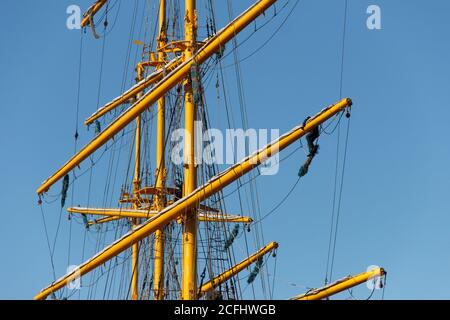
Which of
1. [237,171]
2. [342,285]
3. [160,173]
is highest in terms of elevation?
[160,173]

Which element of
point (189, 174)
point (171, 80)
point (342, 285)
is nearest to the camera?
point (189, 174)

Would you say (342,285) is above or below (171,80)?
below

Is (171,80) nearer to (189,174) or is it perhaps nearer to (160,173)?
(189,174)

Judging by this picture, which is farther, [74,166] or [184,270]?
[74,166]

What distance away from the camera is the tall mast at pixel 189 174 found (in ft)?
117

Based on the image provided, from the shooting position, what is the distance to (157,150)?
176 feet

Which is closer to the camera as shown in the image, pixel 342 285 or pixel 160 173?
pixel 342 285

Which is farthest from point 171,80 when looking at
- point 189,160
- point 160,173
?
point 160,173

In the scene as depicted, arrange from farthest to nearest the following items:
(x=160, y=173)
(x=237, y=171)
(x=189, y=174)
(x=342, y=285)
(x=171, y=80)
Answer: (x=160, y=173)
(x=342, y=285)
(x=171, y=80)
(x=189, y=174)
(x=237, y=171)

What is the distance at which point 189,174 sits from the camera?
123ft

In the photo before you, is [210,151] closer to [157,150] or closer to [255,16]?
[255,16]

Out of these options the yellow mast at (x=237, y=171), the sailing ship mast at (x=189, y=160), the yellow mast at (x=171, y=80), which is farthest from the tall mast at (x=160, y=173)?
the yellow mast at (x=237, y=171)
